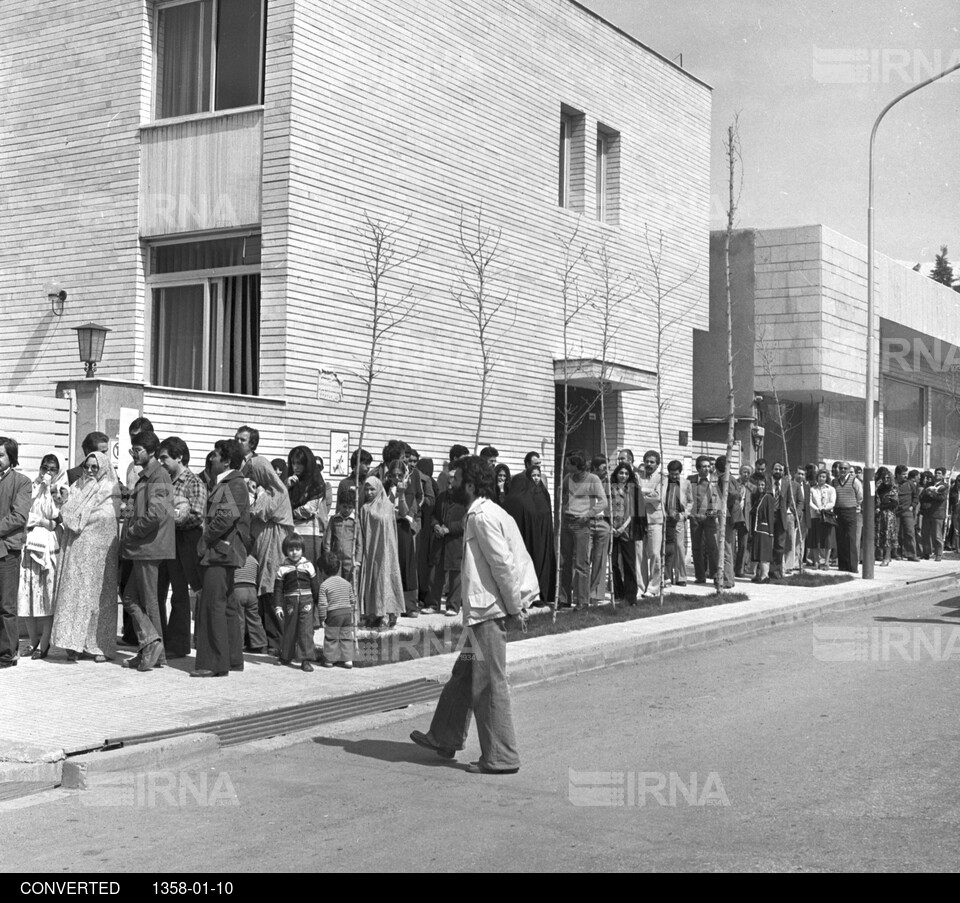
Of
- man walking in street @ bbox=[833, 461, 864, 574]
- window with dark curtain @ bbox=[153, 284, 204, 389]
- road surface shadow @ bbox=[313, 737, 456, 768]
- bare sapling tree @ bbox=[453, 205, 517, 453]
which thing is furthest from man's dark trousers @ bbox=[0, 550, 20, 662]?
man walking in street @ bbox=[833, 461, 864, 574]

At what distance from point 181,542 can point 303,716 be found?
2575 millimetres

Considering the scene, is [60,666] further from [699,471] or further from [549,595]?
[699,471]

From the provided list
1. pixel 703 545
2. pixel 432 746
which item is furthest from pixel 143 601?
pixel 703 545

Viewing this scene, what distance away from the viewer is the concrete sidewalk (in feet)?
27.9

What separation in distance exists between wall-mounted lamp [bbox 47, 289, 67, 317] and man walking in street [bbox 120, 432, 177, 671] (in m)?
7.20

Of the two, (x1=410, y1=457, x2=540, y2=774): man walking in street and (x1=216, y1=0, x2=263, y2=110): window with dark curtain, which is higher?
(x1=216, y1=0, x2=263, y2=110): window with dark curtain

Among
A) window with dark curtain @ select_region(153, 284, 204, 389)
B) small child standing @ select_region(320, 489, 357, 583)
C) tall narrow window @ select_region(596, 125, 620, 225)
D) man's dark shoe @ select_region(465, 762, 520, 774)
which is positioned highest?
tall narrow window @ select_region(596, 125, 620, 225)

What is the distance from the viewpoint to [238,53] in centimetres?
1720

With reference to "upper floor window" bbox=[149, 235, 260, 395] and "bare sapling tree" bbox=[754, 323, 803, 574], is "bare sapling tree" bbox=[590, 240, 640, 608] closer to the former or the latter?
"bare sapling tree" bbox=[754, 323, 803, 574]

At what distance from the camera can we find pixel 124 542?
11.0 meters

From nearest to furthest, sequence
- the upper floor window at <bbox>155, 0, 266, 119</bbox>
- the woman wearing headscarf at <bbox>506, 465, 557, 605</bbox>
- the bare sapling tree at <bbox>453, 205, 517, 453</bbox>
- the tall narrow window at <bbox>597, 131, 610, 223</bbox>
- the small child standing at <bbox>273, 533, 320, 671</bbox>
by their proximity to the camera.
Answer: the small child standing at <bbox>273, 533, 320, 671</bbox> < the woman wearing headscarf at <bbox>506, 465, 557, 605</bbox> < the upper floor window at <bbox>155, 0, 266, 119</bbox> < the bare sapling tree at <bbox>453, 205, 517, 453</bbox> < the tall narrow window at <bbox>597, 131, 610, 223</bbox>

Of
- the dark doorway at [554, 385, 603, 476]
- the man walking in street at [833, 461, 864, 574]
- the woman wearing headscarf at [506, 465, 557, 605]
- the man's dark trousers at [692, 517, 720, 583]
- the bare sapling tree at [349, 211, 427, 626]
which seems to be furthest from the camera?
the man walking in street at [833, 461, 864, 574]

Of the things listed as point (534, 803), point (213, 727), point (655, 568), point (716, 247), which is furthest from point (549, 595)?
point (716, 247)

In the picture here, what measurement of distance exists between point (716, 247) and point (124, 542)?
22323 millimetres
